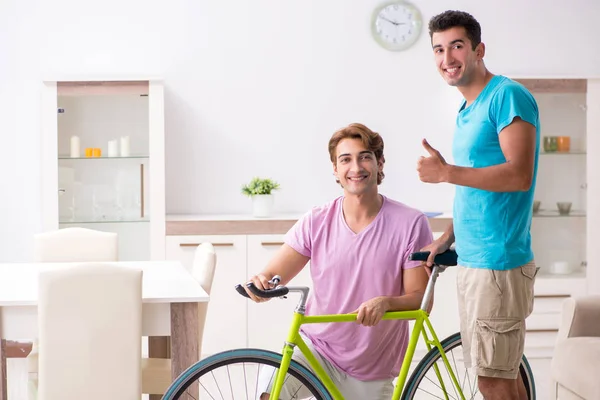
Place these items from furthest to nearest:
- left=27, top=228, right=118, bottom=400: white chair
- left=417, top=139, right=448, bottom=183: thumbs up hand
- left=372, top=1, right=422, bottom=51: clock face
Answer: left=372, top=1, right=422, bottom=51: clock face → left=27, top=228, right=118, bottom=400: white chair → left=417, top=139, right=448, bottom=183: thumbs up hand

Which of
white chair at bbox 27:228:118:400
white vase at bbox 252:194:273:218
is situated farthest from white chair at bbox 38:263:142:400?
white vase at bbox 252:194:273:218

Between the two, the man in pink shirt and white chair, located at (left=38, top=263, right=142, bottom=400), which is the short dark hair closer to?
the man in pink shirt

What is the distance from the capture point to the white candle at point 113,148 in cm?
479

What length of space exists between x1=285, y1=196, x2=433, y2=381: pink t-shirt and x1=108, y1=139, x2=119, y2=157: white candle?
8.65 ft

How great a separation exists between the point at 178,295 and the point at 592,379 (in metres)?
1.44

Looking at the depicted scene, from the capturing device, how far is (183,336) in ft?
9.06

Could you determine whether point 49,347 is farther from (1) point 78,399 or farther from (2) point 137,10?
(2) point 137,10

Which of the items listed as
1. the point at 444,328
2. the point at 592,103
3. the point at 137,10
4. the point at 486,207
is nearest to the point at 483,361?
the point at 486,207

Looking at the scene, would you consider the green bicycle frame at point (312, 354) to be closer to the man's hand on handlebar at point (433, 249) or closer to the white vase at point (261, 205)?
the man's hand on handlebar at point (433, 249)

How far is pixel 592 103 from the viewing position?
16.3 feet

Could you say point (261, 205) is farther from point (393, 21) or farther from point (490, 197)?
point (490, 197)

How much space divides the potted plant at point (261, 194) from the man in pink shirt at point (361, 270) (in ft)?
7.85

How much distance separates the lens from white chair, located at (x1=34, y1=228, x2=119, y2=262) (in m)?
3.92

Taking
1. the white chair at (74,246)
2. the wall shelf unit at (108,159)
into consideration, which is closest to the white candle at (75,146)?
the wall shelf unit at (108,159)
